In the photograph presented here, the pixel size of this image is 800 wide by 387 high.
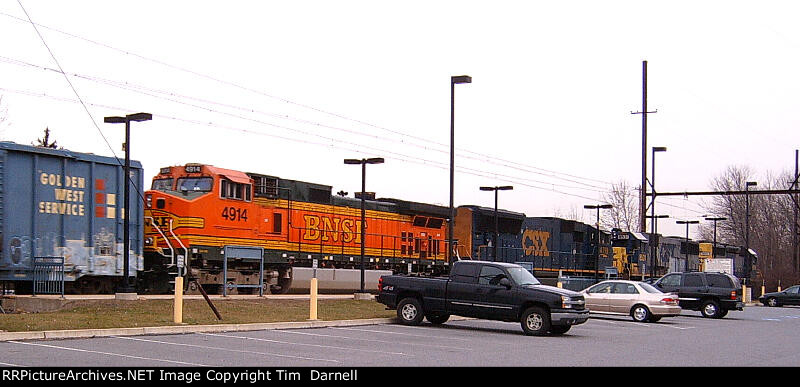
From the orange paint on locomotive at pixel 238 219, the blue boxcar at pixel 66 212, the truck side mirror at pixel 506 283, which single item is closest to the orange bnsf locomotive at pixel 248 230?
the orange paint on locomotive at pixel 238 219

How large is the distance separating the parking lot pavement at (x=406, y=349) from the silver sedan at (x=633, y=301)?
4.87 m

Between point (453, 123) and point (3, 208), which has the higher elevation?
point (453, 123)

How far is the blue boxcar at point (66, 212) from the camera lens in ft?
71.8

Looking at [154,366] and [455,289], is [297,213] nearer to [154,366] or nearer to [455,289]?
[455,289]

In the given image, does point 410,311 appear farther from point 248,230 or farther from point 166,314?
point 248,230

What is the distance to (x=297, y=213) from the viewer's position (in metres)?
30.1

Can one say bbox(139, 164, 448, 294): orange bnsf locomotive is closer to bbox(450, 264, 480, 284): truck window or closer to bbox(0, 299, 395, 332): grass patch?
bbox(0, 299, 395, 332): grass patch

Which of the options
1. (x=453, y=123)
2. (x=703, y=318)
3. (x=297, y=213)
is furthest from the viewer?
(x=703, y=318)

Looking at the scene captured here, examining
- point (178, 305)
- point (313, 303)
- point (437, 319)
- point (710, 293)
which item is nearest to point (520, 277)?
point (437, 319)

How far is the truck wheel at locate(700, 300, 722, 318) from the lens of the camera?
107 ft

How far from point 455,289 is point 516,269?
5.34 feet

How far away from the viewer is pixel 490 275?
2136 cm

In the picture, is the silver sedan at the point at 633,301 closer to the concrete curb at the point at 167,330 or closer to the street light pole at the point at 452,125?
the street light pole at the point at 452,125

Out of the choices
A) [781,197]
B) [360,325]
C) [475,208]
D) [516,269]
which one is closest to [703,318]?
[475,208]
